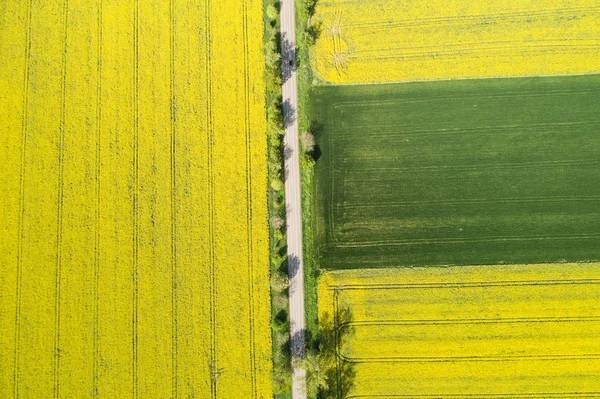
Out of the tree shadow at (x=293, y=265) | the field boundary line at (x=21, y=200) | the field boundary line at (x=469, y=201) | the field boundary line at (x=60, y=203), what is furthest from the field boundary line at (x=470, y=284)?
the field boundary line at (x=21, y=200)

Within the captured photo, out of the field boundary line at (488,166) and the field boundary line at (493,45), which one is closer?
the field boundary line at (488,166)

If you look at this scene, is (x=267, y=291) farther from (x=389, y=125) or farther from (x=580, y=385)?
(x=580, y=385)

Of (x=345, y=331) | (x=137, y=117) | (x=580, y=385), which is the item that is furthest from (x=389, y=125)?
(x=580, y=385)

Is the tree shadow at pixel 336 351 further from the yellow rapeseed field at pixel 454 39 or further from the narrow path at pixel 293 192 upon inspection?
the yellow rapeseed field at pixel 454 39

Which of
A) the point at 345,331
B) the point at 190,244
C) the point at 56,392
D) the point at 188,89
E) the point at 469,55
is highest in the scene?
the point at 469,55

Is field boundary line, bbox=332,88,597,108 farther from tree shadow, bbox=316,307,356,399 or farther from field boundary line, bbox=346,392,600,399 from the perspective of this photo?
field boundary line, bbox=346,392,600,399

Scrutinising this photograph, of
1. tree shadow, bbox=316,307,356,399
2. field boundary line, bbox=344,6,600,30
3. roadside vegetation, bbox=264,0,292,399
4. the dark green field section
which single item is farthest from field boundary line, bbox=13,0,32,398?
field boundary line, bbox=344,6,600,30

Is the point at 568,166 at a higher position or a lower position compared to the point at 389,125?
lower
